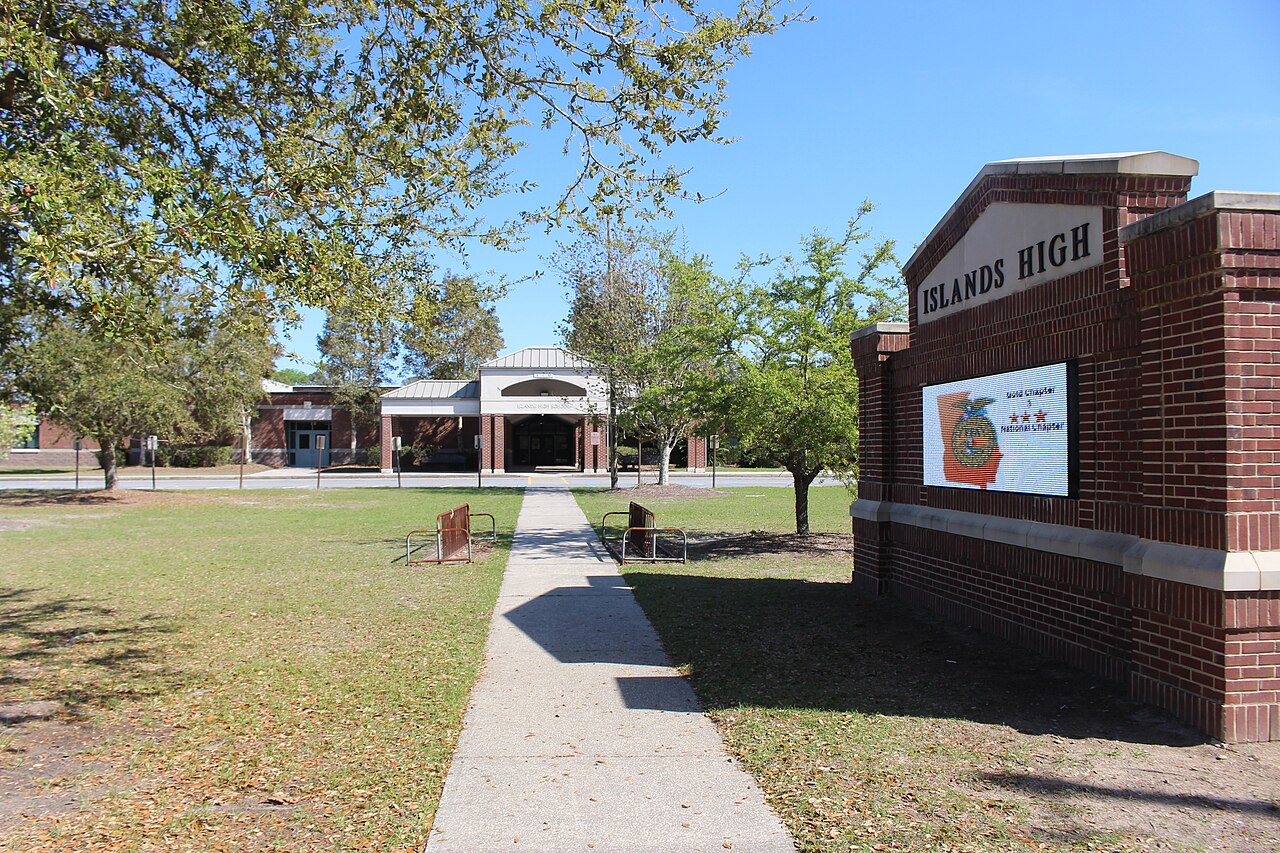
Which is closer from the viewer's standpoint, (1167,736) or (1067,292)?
(1167,736)

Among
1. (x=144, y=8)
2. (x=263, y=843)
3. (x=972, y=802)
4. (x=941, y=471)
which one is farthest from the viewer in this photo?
(x=941, y=471)

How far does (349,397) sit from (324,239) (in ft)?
175

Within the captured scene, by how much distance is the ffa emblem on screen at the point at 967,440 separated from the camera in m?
7.85

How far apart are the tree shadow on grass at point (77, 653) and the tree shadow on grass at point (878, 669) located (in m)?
4.47

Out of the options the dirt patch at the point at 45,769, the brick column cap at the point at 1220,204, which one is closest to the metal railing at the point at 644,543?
the dirt patch at the point at 45,769

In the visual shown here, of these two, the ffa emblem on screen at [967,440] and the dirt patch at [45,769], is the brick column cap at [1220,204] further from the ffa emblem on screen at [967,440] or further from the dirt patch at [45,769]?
the dirt patch at [45,769]

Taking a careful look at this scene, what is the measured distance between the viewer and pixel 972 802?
4.30m

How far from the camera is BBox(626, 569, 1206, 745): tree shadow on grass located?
559cm

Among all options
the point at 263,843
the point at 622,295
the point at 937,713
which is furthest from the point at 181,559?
the point at 622,295

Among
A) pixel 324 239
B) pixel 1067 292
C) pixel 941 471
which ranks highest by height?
pixel 324 239

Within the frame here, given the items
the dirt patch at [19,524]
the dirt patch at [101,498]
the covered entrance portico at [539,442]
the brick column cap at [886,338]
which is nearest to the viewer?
the brick column cap at [886,338]

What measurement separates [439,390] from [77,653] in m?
46.2

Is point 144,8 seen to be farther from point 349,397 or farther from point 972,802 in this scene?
point 349,397

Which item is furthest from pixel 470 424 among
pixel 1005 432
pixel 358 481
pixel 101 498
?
pixel 1005 432
